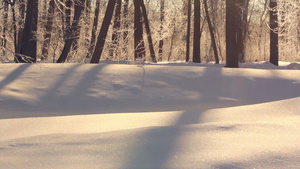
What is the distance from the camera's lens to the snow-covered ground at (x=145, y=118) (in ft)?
7.09

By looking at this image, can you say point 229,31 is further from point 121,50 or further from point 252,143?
point 252,143

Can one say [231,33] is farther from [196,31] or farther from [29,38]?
[196,31]

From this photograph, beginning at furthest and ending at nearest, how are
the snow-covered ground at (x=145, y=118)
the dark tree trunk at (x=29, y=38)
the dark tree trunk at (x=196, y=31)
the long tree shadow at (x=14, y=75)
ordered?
the dark tree trunk at (x=196, y=31)
the dark tree trunk at (x=29, y=38)
the long tree shadow at (x=14, y=75)
the snow-covered ground at (x=145, y=118)

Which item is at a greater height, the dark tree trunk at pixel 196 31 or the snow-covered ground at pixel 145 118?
the dark tree trunk at pixel 196 31

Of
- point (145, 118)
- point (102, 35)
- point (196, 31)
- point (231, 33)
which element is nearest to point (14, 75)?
point (145, 118)

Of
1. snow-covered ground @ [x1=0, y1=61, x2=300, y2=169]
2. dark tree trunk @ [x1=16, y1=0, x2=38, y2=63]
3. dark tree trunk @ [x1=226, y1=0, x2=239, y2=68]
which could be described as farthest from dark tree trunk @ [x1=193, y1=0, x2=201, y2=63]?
snow-covered ground @ [x1=0, y1=61, x2=300, y2=169]

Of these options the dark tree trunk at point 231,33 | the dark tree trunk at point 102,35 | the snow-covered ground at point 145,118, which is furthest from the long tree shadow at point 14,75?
the dark tree trunk at point 231,33

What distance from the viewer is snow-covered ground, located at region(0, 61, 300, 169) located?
216cm

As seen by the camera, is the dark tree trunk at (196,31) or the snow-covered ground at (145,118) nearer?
the snow-covered ground at (145,118)

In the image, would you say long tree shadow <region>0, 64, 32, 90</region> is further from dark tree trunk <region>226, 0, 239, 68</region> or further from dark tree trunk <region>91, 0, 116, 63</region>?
dark tree trunk <region>226, 0, 239, 68</region>

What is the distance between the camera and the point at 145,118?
3.88m

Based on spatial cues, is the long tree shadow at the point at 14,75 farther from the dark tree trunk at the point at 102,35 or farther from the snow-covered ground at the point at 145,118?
the dark tree trunk at the point at 102,35

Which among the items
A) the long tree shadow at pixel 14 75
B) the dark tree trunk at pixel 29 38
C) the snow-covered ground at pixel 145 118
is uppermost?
the dark tree trunk at pixel 29 38

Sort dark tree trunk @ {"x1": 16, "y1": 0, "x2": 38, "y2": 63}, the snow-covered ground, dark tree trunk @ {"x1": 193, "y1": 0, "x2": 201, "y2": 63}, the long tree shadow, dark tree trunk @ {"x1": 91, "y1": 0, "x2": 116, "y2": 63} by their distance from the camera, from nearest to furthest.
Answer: the snow-covered ground < the long tree shadow < dark tree trunk @ {"x1": 16, "y1": 0, "x2": 38, "y2": 63} < dark tree trunk @ {"x1": 91, "y1": 0, "x2": 116, "y2": 63} < dark tree trunk @ {"x1": 193, "y1": 0, "x2": 201, "y2": 63}
